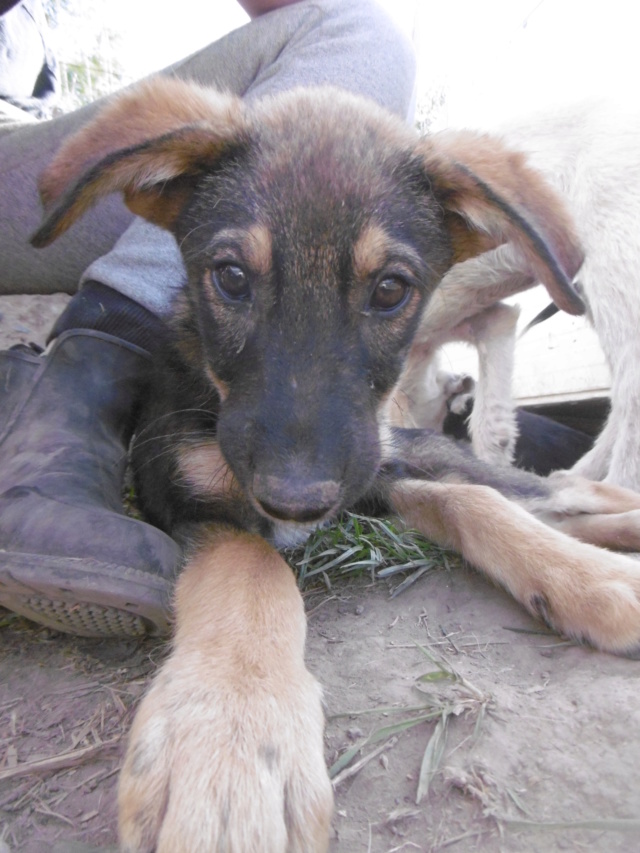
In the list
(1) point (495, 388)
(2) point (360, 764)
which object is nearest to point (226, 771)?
(2) point (360, 764)

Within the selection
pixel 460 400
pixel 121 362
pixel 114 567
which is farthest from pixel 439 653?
pixel 460 400

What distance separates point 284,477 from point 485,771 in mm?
680

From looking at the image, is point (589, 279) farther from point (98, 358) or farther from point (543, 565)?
point (98, 358)

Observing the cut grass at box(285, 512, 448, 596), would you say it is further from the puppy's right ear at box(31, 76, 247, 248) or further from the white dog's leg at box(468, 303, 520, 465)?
the white dog's leg at box(468, 303, 520, 465)

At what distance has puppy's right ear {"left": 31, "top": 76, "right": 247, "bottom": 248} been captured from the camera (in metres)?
1.62

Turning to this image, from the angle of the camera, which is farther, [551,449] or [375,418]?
[551,449]

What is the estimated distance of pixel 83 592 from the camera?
1.50 meters

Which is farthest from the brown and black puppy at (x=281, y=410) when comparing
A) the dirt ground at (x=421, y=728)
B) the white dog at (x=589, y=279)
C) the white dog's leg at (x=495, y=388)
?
the white dog's leg at (x=495, y=388)

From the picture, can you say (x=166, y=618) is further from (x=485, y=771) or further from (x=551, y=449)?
(x=551, y=449)

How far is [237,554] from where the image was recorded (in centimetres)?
163

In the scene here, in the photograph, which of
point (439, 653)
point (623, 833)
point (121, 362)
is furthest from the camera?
point (121, 362)

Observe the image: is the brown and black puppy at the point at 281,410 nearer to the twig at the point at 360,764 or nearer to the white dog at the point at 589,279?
the twig at the point at 360,764

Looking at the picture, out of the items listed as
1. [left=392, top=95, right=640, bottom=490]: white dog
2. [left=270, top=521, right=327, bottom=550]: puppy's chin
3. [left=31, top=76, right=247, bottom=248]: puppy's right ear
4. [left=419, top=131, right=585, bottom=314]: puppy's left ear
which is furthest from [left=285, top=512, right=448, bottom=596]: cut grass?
[left=31, top=76, right=247, bottom=248]: puppy's right ear

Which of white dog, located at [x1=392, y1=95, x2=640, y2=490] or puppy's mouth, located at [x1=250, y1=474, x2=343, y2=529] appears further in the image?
white dog, located at [x1=392, y1=95, x2=640, y2=490]
